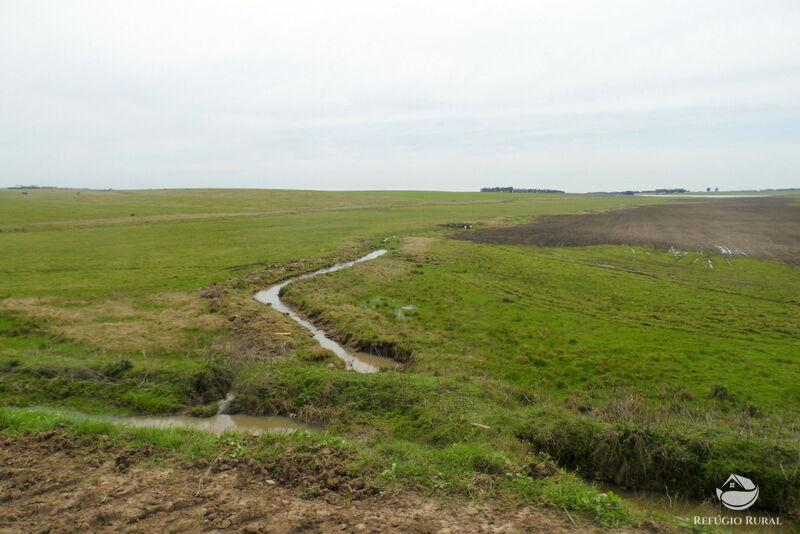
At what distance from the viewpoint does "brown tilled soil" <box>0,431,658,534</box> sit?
6375 millimetres

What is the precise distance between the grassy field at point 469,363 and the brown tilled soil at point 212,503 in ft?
2.02

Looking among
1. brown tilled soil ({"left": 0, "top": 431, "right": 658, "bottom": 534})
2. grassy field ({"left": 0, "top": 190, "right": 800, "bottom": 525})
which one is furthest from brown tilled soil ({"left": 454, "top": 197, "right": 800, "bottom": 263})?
brown tilled soil ({"left": 0, "top": 431, "right": 658, "bottom": 534})

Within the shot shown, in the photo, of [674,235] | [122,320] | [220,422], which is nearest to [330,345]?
[220,422]

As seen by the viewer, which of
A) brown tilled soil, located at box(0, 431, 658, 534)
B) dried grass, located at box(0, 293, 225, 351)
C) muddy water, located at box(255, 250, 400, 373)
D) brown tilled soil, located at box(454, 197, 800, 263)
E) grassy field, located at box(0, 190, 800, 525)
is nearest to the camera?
brown tilled soil, located at box(0, 431, 658, 534)

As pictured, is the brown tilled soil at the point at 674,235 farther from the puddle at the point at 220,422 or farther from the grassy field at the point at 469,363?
the puddle at the point at 220,422

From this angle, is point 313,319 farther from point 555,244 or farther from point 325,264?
point 555,244

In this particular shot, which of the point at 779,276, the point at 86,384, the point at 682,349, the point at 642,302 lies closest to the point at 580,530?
the point at 682,349

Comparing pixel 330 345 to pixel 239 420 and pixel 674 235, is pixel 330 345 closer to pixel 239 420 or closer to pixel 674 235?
pixel 239 420

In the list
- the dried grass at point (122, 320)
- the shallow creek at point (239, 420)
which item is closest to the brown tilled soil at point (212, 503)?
the shallow creek at point (239, 420)

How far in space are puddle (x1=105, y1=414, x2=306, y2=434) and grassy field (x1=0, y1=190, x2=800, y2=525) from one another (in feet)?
1.09

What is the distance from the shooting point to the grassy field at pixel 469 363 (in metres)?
8.61

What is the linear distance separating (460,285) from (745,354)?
49.3ft

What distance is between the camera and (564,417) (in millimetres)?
10062

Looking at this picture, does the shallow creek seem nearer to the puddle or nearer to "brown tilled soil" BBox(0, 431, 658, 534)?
the puddle
